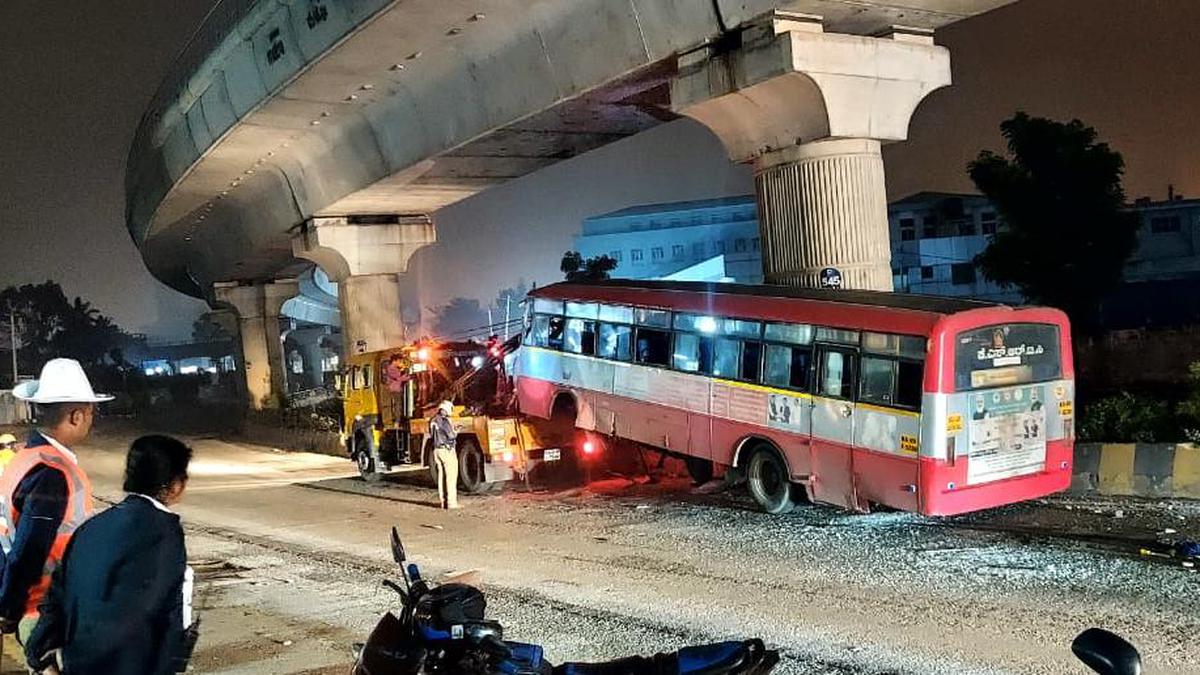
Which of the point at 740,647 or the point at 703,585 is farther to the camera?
the point at 703,585

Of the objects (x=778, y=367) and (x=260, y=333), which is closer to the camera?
(x=778, y=367)

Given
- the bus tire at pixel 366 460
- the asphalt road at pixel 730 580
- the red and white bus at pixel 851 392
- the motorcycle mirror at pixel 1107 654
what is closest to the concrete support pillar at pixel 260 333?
the bus tire at pixel 366 460

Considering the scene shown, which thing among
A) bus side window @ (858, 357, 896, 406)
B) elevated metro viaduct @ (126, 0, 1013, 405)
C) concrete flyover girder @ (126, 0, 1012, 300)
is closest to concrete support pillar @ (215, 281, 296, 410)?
concrete flyover girder @ (126, 0, 1012, 300)

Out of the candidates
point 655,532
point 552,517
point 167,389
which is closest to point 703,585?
point 655,532

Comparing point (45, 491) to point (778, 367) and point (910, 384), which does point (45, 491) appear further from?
point (778, 367)

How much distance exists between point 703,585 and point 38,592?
6.42 metres

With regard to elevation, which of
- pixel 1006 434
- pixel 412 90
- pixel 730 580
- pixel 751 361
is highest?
pixel 412 90

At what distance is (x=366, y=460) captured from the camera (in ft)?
70.2

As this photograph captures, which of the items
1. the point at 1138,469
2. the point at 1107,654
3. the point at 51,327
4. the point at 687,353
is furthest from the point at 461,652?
the point at 51,327

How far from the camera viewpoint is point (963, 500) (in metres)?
11.7

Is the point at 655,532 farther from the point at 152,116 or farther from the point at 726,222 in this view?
the point at 726,222

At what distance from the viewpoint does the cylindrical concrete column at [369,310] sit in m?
28.7

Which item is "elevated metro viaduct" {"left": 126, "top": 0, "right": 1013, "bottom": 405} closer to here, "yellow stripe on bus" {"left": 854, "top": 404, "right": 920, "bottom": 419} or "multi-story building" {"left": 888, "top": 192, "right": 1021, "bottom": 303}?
"yellow stripe on bus" {"left": 854, "top": 404, "right": 920, "bottom": 419}

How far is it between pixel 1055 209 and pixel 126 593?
98.4 ft
